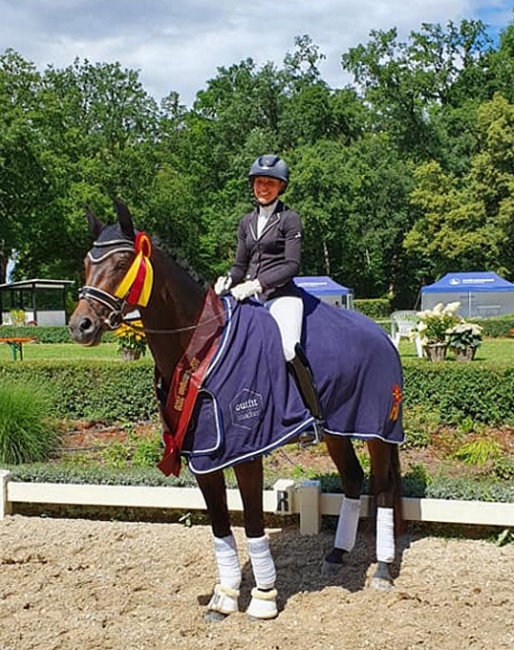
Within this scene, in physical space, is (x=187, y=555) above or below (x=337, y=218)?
below

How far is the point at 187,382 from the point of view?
13.2 feet

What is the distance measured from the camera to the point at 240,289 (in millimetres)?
4207

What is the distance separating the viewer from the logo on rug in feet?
13.1

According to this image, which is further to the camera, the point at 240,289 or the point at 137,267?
the point at 240,289

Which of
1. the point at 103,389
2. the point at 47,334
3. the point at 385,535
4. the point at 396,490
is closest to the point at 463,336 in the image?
the point at 103,389

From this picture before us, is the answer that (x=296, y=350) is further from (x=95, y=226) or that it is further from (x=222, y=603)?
(x=222, y=603)

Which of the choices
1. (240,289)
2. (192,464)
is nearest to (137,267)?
(240,289)

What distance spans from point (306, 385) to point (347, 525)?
126 centimetres

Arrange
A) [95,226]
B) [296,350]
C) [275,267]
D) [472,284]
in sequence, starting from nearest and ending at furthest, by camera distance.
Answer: [95,226] → [296,350] → [275,267] → [472,284]

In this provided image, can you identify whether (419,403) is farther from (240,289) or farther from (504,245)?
(504,245)

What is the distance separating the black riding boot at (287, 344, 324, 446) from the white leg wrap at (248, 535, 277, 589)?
2.11 ft

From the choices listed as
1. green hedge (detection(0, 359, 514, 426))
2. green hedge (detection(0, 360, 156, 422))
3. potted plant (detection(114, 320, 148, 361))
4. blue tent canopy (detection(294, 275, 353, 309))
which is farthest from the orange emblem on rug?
blue tent canopy (detection(294, 275, 353, 309))

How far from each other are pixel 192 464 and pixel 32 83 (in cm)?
3998

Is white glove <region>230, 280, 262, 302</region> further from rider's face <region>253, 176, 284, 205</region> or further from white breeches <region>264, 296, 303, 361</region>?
rider's face <region>253, 176, 284, 205</region>
